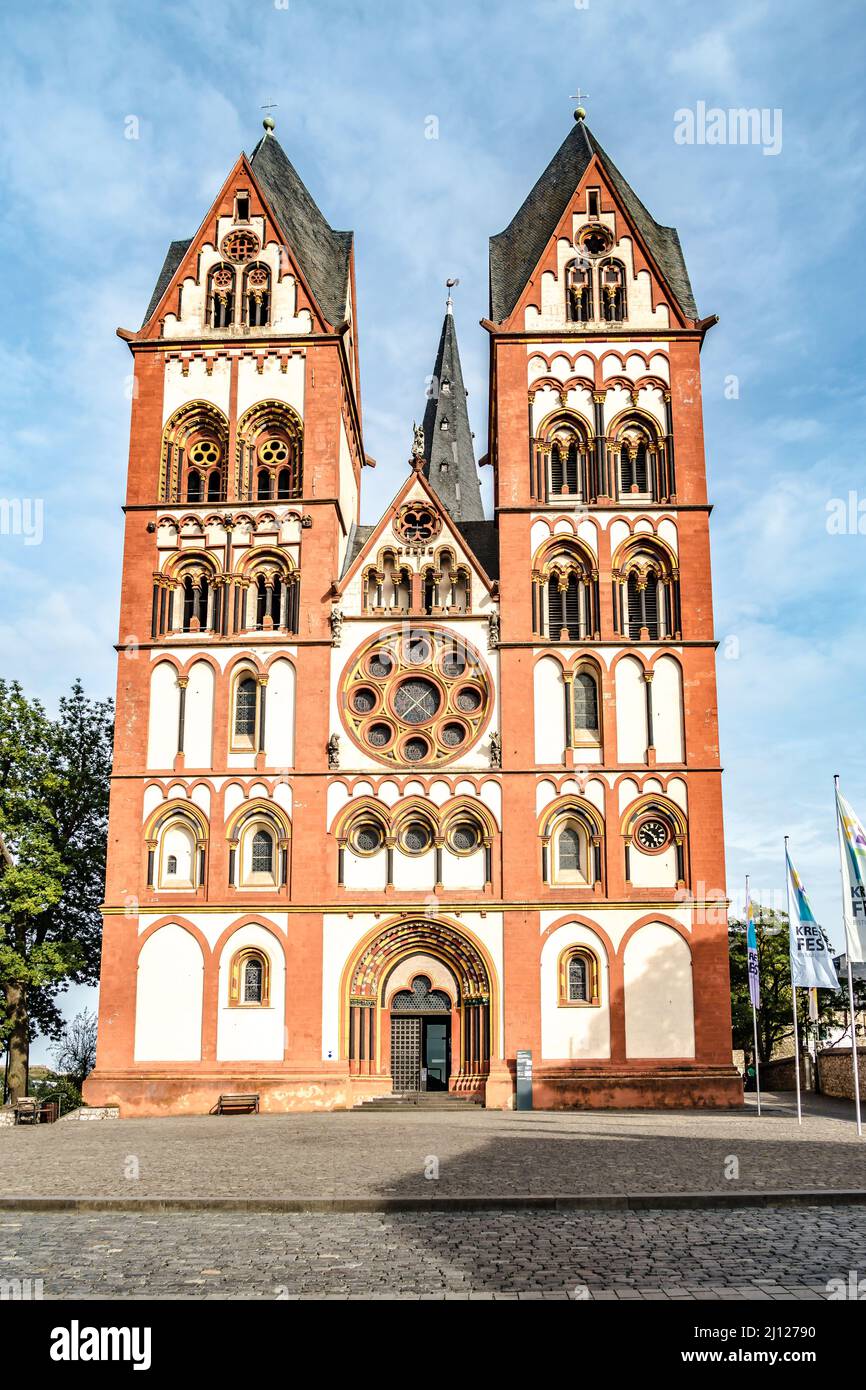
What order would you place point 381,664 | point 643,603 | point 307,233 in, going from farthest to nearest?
point 307,233, point 643,603, point 381,664

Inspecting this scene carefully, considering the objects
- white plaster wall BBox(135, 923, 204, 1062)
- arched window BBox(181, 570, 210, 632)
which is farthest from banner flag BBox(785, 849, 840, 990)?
arched window BBox(181, 570, 210, 632)

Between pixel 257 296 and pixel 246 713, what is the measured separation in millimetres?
13931

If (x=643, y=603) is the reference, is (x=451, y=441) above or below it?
above

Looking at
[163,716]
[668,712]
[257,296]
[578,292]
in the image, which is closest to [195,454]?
[257,296]

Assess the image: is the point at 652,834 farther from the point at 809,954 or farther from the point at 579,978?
the point at 809,954

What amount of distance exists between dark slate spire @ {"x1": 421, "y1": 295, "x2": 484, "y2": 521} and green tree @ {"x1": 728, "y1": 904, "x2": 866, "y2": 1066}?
2179 centimetres

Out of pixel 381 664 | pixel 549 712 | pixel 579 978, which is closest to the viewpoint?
pixel 579 978

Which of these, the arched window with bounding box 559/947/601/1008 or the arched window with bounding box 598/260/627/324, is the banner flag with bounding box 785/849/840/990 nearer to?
the arched window with bounding box 559/947/601/1008

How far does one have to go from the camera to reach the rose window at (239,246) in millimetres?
45125

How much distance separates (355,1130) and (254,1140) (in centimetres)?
338

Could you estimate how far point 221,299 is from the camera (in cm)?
4462

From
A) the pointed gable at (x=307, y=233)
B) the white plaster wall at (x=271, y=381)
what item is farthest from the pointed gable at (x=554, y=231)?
the white plaster wall at (x=271, y=381)

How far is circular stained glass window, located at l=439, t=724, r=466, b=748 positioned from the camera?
4044cm
